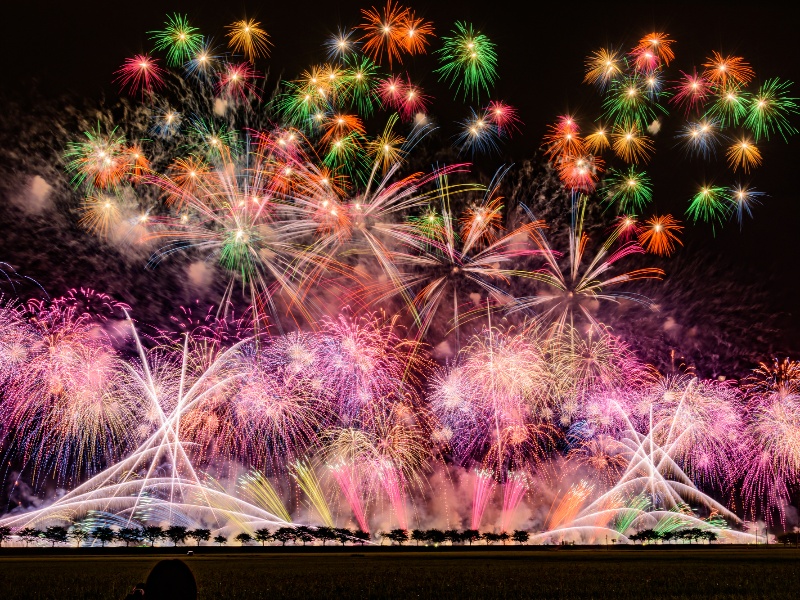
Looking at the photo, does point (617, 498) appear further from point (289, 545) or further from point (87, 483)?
point (87, 483)

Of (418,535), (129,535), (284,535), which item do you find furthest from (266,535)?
(418,535)

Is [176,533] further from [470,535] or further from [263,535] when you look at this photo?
[470,535]

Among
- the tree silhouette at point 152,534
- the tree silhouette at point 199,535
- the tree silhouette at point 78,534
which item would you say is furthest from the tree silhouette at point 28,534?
the tree silhouette at point 199,535

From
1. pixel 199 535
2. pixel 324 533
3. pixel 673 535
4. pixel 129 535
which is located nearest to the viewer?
pixel 129 535

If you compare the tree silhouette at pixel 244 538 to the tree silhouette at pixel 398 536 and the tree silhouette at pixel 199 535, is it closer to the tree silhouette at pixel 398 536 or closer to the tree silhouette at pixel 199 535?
the tree silhouette at pixel 199 535

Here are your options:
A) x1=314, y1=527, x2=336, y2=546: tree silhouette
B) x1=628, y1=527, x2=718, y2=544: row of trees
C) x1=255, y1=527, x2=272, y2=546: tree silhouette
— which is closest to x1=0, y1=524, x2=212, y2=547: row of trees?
x1=255, y1=527, x2=272, y2=546: tree silhouette

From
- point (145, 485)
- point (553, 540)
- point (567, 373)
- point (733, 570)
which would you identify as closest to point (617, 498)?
point (553, 540)
